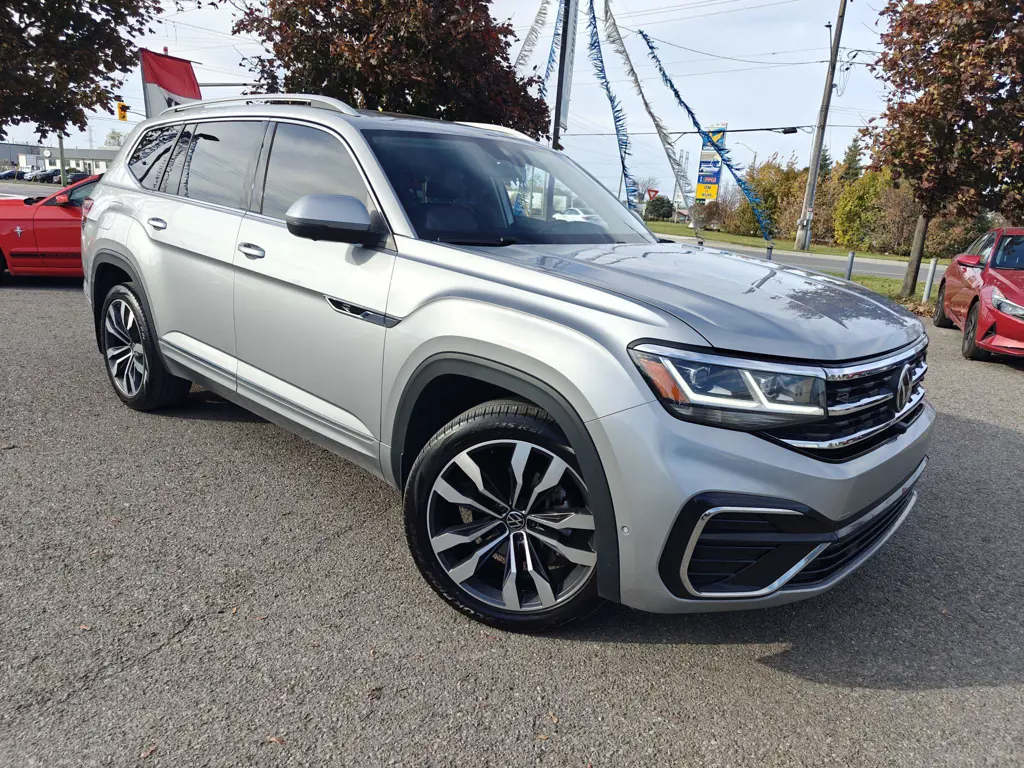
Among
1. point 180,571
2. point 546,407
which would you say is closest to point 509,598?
point 546,407

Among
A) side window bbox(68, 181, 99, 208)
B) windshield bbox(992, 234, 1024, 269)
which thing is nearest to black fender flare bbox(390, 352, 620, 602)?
windshield bbox(992, 234, 1024, 269)

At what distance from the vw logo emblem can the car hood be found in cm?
11

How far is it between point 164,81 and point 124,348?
10.4 meters

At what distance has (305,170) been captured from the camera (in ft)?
11.4

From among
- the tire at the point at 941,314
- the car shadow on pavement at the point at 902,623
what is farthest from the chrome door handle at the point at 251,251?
the tire at the point at 941,314

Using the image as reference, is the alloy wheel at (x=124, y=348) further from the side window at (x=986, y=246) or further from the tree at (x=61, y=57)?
the tree at (x=61, y=57)

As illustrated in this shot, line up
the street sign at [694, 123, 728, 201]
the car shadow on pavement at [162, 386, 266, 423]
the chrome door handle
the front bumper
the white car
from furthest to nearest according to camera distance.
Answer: the street sign at [694, 123, 728, 201]
the car shadow on pavement at [162, 386, 266, 423]
the white car
the chrome door handle
the front bumper

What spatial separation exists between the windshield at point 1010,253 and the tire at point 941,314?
4.88ft

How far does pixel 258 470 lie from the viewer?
157 inches

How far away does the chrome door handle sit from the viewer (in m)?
3.43

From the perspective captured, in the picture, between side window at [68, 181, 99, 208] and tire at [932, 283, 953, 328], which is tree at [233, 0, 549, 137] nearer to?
side window at [68, 181, 99, 208]

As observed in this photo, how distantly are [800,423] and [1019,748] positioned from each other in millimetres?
1190

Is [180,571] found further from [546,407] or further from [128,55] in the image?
[128,55]

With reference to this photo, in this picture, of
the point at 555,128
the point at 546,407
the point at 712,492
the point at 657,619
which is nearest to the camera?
the point at 712,492
